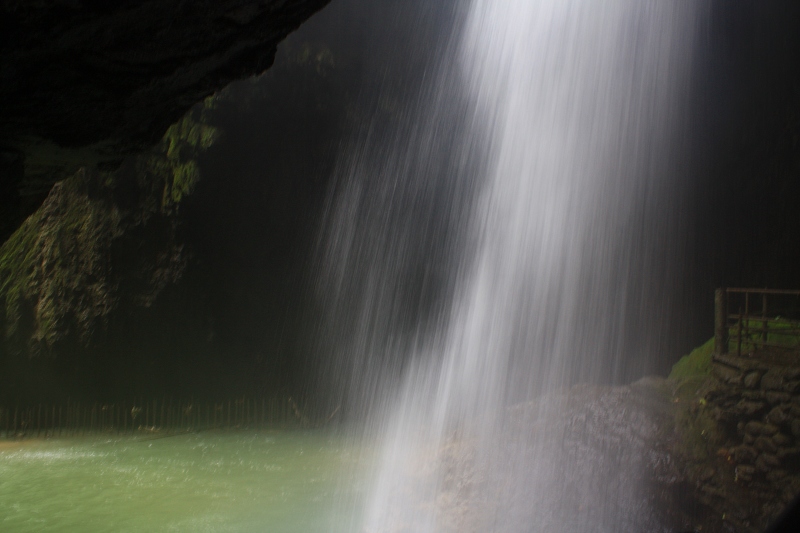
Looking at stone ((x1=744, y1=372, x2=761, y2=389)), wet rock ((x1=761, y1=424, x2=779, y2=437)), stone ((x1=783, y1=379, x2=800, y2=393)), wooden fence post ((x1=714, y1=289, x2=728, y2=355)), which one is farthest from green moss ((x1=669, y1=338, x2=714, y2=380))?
wet rock ((x1=761, y1=424, x2=779, y2=437))

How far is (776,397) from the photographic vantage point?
7129 mm

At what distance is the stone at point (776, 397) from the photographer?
23.1 feet

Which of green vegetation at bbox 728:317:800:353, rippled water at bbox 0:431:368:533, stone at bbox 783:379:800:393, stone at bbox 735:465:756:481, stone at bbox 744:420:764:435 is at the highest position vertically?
green vegetation at bbox 728:317:800:353

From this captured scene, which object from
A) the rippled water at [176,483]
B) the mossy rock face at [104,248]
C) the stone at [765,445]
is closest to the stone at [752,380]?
the stone at [765,445]

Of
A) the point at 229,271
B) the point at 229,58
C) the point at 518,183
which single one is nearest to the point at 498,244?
the point at 518,183

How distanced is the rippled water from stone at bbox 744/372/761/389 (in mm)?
5825

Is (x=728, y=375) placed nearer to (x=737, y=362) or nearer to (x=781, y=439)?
(x=737, y=362)

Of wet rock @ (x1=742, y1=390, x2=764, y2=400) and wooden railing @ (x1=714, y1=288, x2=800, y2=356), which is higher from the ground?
wooden railing @ (x1=714, y1=288, x2=800, y2=356)

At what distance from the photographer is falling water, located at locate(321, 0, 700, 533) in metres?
12.1

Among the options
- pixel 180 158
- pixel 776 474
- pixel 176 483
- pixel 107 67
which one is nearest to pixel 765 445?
pixel 776 474

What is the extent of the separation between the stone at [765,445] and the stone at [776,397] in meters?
0.50

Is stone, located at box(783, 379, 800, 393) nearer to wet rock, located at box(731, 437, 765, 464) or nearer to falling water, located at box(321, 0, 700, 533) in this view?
wet rock, located at box(731, 437, 765, 464)

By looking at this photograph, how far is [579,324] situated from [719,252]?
163 inches

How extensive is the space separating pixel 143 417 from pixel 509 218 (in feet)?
32.8
